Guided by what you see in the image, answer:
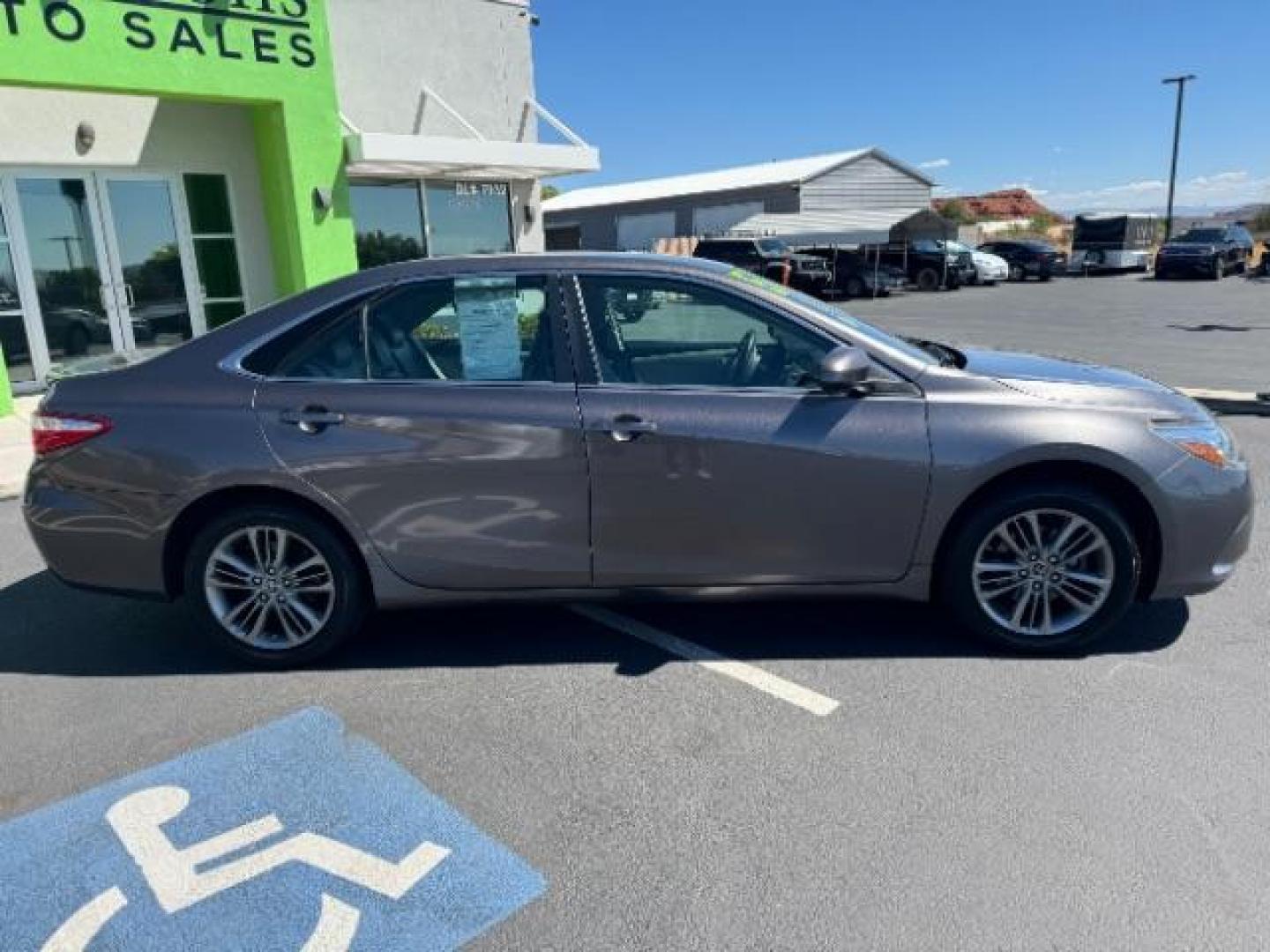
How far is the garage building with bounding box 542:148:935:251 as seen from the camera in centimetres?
3878

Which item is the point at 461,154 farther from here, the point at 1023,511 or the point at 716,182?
the point at 716,182

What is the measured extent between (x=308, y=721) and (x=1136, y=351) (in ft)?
42.7

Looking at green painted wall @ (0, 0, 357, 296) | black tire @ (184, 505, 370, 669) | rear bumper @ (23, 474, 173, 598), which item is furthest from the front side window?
green painted wall @ (0, 0, 357, 296)

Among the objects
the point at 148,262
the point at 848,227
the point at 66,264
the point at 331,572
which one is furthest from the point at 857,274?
the point at 331,572

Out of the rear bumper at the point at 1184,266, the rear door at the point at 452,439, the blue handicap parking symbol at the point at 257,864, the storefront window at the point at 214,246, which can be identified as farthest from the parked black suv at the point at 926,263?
the blue handicap parking symbol at the point at 257,864

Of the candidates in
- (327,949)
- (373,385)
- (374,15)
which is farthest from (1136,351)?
(327,949)

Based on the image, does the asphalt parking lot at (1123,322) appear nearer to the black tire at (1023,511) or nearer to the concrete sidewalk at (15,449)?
the black tire at (1023,511)

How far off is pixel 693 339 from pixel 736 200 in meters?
38.1

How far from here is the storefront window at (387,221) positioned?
12.6 m

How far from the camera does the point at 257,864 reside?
249 cm

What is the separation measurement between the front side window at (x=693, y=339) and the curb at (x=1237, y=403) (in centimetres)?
591

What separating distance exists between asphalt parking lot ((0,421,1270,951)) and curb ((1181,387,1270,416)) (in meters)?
4.42

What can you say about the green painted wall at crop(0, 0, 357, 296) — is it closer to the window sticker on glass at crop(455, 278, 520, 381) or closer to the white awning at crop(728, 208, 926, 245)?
the window sticker on glass at crop(455, 278, 520, 381)

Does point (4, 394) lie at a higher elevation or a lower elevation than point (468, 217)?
lower
